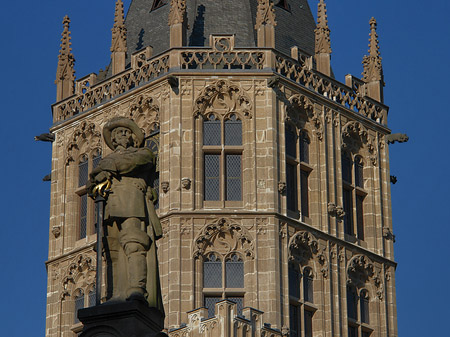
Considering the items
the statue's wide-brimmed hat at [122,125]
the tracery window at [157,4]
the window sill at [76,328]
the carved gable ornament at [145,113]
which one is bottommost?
the window sill at [76,328]

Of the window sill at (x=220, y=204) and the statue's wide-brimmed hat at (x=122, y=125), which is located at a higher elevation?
the window sill at (x=220, y=204)

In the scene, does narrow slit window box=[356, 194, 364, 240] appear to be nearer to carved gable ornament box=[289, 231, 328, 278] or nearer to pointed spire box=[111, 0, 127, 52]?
carved gable ornament box=[289, 231, 328, 278]

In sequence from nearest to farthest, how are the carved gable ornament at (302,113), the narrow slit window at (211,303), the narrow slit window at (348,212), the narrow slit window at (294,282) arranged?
the narrow slit window at (211,303) < the narrow slit window at (294,282) < the carved gable ornament at (302,113) < the narrow slit window at (348,212)

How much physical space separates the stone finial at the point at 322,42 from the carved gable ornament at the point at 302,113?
5.27 feet

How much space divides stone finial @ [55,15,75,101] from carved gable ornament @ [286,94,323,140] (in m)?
6.68

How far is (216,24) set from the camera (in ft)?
130

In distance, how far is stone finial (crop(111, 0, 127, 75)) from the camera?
3922 centimetres

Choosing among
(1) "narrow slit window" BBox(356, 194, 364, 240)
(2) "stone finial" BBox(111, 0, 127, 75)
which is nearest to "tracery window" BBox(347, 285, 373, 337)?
(1) "narrow slit window" BBox(356, 194, 364, 240)

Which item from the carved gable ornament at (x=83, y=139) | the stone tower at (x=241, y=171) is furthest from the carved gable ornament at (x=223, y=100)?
the carved gable ornament at (x=83, y=139)

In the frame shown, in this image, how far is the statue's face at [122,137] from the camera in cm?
1708

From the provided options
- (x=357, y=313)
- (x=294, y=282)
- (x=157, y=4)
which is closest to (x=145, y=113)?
(x=157, y=4)

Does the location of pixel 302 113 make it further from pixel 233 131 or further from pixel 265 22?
pixel 265 22

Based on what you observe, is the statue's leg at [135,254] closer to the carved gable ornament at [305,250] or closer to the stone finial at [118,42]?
the carved gable ornament at [305,250]

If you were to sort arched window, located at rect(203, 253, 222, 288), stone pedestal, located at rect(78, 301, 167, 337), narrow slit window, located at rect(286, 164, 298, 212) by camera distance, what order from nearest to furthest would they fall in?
stone pedestal, located at rect(78, 301, 167, 337), arched window, located at rect(203, 253, 222, 288), narrow slit window, located at rect(286, 164, 298, 212)
